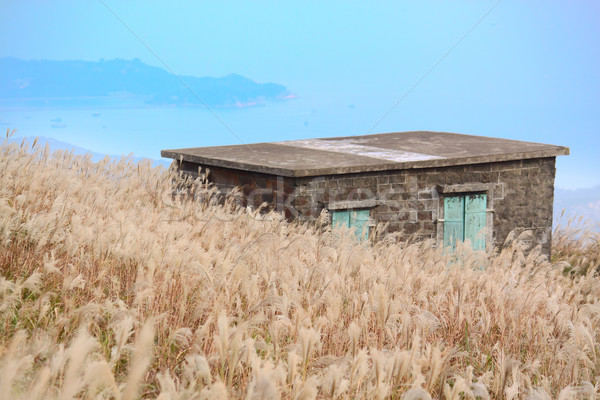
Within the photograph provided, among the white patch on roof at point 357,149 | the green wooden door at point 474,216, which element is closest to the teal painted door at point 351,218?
the white patch on roof at point 357,149

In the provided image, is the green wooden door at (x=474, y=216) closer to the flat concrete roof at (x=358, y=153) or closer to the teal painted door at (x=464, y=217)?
the teal painted door at (x=464, y=217)

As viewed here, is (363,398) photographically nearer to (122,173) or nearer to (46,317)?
(46,317)

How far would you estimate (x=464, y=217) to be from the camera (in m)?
13.2

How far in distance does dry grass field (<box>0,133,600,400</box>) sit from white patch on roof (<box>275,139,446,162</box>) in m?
5.41

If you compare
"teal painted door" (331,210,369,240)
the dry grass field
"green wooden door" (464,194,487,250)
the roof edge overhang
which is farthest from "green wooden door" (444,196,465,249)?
the dry grass field

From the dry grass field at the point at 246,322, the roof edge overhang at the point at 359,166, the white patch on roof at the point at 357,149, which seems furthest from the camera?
the white patch on roof at the point at 357,149

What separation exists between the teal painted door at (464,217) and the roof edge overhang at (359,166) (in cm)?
80

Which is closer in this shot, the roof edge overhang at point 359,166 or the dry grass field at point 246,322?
the dry grass field at point 246,322

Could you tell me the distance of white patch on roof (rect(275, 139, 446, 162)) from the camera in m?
12.7

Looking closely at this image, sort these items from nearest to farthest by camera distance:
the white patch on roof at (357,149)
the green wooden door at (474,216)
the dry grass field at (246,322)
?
1. the dry grass field at (246,322)
2. the white patch on roof at (357,149)
3. the green wooden door at (474,216)

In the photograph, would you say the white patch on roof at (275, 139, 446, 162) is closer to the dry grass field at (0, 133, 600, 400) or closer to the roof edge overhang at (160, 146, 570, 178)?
the roof edge overhang at (160, 146, 570, 178)

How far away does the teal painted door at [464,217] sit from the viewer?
514 inches

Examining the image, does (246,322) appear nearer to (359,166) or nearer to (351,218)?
(359,166)

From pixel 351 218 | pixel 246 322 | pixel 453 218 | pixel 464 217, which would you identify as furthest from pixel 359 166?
pixel 246 322
